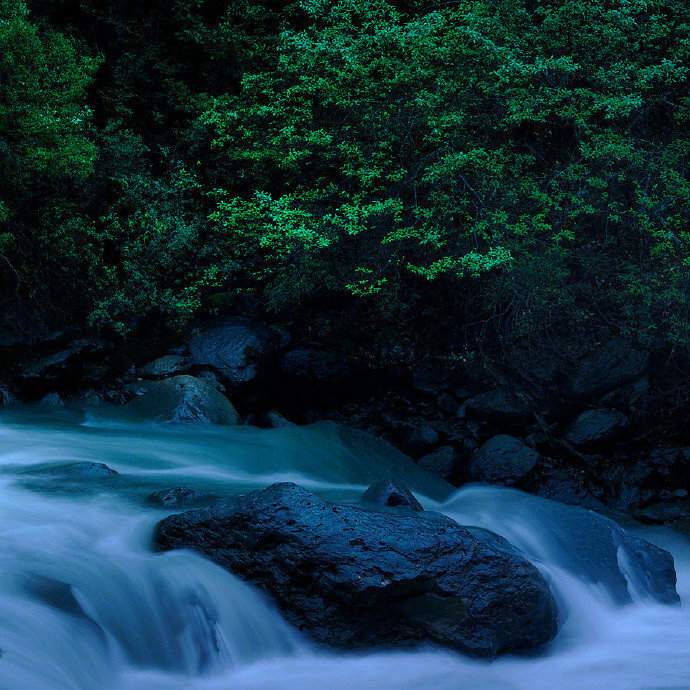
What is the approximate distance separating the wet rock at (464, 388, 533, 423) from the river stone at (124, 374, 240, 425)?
3369mm

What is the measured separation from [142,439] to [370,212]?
3763mm

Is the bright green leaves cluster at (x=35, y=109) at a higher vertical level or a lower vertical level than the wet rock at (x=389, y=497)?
higher

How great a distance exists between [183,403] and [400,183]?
3.95 m

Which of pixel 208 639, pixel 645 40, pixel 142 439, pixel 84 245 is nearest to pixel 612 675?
pixel 208 639

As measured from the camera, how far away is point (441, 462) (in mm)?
9242

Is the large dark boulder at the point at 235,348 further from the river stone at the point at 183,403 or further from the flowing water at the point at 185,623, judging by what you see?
the flowing water at the point at 185,623

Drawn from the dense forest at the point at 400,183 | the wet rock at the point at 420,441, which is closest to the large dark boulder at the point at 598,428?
A: the dense forest at the point at 400,183

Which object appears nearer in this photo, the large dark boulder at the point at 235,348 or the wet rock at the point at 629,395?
the wet rock at the point at 629,395

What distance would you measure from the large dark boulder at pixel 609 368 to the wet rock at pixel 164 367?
5.46 meters

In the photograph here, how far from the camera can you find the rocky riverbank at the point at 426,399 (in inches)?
351

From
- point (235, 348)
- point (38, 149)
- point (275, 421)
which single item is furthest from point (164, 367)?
point (38, 149)

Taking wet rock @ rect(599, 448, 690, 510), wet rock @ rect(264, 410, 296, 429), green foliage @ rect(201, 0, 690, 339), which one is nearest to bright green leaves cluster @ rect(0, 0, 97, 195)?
green foliage @ rect(201, 0, 690, 339)

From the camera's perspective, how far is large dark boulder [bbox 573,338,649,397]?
31.3 ft

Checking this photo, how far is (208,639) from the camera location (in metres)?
3.95
